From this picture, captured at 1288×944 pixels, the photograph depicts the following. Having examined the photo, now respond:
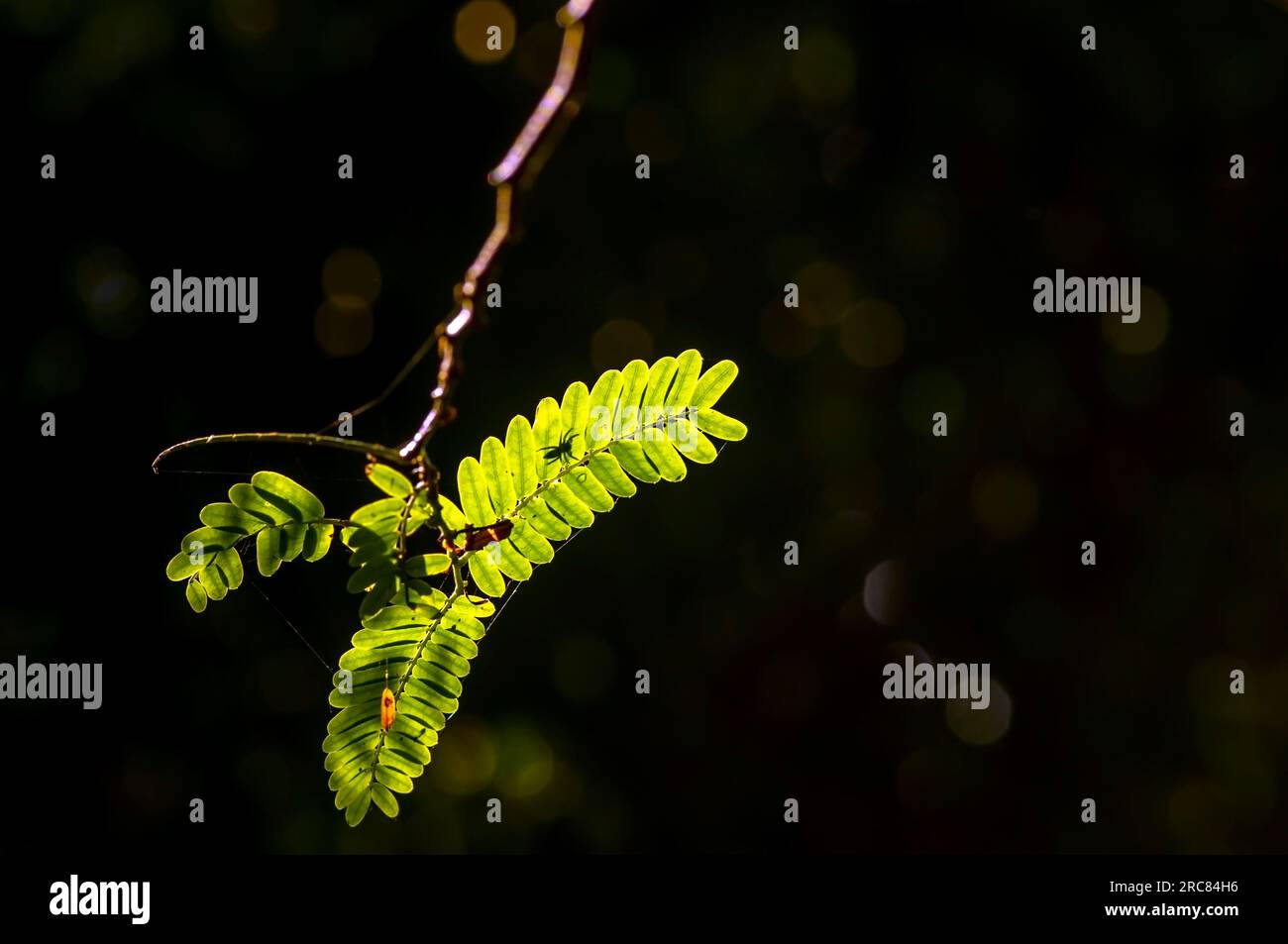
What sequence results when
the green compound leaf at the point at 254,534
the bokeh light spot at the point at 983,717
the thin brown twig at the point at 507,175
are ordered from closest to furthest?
the thin brown twig at the point at 507,175
the green compound leaf at the point at 254,534
the bokeh light spot at the point at 983,717

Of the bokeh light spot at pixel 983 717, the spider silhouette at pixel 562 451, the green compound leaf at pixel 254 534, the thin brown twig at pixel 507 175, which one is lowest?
the bokeh light spot at pixel 983 717

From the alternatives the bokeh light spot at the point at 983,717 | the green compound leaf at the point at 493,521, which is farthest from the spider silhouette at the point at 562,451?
the bokeh light spot at the point at 983,717

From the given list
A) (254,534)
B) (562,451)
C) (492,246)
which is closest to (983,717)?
(562,451)

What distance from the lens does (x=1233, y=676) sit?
1.83m

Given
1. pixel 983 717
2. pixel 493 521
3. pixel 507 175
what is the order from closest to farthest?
pixel 507 175 < pixel 493 521 < pixel 983 717

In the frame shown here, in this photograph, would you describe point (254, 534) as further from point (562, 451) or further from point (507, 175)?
point (507, 175)

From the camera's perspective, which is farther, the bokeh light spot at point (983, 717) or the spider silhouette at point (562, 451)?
the bokeh light spot at point (983, 717)

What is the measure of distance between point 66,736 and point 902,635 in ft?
4.82

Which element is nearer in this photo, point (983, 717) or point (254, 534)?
point (254, 534)

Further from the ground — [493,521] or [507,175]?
[507,175]

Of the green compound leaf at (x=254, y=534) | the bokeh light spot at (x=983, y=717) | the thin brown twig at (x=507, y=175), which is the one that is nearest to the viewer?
the thin brown twig at (x=507, y=175)

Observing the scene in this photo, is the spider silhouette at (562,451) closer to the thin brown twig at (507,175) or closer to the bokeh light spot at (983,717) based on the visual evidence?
the thin brown twig at (507,175)

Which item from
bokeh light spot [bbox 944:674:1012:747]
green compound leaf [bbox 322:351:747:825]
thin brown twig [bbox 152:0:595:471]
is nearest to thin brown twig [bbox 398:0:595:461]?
thin brown twig [bbox 152:0:595:471]

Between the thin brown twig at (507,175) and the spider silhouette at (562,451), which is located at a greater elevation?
the thin brown twig at (507,175)
